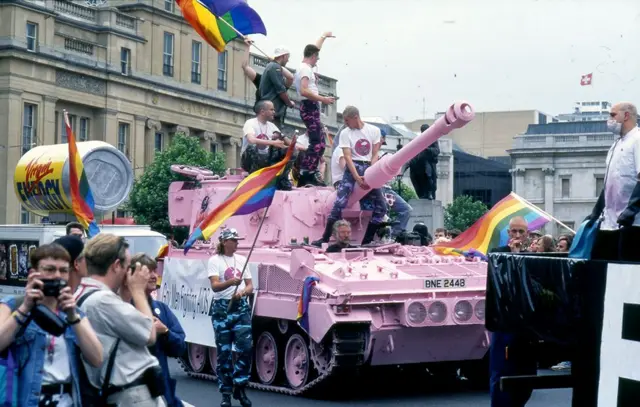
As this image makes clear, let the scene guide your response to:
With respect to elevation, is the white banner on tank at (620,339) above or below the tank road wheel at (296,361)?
above

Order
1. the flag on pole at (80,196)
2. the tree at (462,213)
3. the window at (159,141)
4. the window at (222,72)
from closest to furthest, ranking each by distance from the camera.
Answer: the flag on pole at (80,196), the window at (159,141), the window at (222,72), the tree at (462,213)

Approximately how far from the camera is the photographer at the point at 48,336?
608 centimetres

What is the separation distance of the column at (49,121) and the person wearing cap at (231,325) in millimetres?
37316

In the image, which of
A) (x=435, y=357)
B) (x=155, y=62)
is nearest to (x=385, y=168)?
(x=435, y=357)

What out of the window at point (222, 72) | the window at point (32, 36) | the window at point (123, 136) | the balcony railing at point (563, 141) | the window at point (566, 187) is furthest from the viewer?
the window at point (566, 187)

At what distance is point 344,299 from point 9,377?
7023 millimetres

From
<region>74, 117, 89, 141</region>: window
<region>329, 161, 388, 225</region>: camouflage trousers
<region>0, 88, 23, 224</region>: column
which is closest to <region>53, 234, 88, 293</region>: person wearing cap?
<region>329, 161, 388, 225</region>: camouflage trousers

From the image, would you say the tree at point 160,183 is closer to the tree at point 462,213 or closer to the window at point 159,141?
the window at point 159,141

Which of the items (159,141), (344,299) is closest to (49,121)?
(159,141)

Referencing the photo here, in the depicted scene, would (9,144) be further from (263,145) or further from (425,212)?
(263,145)

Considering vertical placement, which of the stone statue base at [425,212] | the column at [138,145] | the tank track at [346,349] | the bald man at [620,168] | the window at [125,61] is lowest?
the tank track at [346,349]

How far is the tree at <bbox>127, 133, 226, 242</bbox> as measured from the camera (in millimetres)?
47656

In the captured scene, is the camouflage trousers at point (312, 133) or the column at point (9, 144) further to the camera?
the column at point (9, 144)

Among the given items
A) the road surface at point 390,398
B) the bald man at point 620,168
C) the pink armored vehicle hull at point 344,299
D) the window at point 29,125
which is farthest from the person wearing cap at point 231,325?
the window at point 29,125
